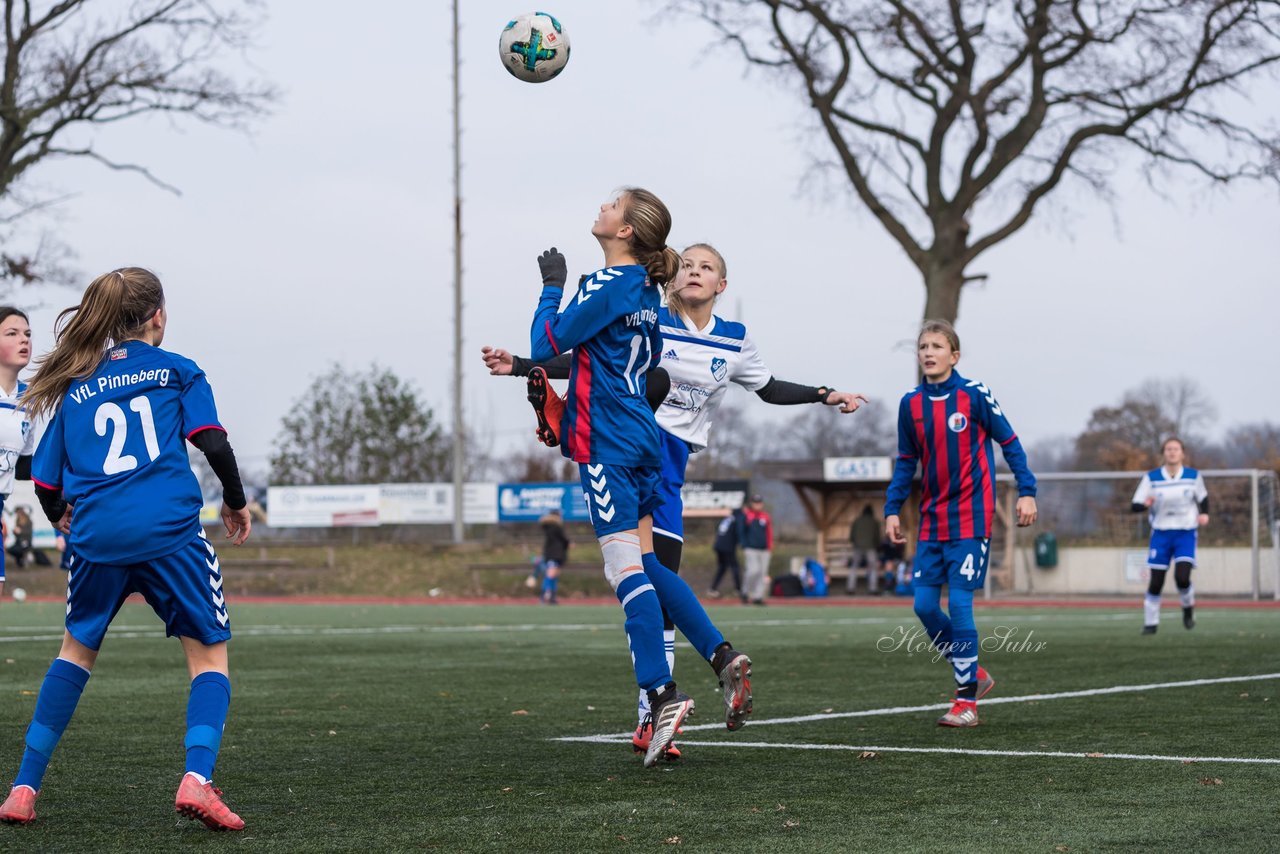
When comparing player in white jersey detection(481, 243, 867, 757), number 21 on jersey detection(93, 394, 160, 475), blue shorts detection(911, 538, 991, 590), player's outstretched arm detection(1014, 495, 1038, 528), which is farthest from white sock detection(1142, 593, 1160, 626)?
number 21 on jersey detection(93, 394, 160, 475)

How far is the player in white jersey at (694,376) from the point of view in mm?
6742

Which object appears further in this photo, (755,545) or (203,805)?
(755,545)

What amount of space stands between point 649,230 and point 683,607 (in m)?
1.41

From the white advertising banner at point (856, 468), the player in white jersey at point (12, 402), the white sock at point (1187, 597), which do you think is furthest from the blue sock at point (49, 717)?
the white advertising banner at point (856, 468)

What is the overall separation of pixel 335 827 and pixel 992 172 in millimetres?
28893

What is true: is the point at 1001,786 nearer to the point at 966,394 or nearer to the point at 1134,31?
the point at 966,394

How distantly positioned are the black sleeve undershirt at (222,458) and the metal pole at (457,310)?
32.9m

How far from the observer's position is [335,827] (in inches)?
188

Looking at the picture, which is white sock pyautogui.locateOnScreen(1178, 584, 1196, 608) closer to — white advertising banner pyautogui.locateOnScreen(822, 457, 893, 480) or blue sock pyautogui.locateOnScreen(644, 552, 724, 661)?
blue sock pyautogui.locateOnScreen(644, 552, 724, 661)

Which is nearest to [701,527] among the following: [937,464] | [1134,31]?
[1134,31]

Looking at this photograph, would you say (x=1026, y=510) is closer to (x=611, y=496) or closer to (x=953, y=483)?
(x=953, y=483)

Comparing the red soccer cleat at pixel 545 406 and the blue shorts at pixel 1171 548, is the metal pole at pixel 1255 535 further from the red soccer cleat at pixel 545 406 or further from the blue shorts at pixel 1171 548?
the red soccer cleat at pixel 545 406

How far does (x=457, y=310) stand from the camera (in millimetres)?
38812

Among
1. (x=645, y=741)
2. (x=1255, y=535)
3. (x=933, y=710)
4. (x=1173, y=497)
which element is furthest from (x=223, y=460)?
(x=1255, y=535)
